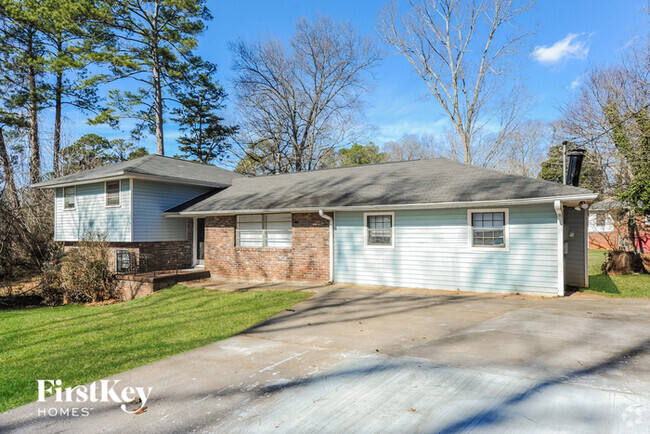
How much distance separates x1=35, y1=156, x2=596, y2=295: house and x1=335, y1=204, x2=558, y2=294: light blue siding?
3cm

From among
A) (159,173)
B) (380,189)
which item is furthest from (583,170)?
(159,173)

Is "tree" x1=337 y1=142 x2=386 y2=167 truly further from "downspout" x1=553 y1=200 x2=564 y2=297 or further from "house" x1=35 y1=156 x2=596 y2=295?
"downspout" x1=553 y1=200 x2=564 y2=297

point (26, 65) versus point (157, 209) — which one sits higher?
point (26, 65)

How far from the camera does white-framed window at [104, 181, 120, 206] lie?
1418 cm

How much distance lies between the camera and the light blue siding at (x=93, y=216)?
542 inches

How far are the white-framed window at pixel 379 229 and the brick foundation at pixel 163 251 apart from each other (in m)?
8.17

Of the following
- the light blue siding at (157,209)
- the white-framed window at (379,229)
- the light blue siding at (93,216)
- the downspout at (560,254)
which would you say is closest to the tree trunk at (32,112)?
the light blue siding at (93,216)

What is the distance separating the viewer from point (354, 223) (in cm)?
1126

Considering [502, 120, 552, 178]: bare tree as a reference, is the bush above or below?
below

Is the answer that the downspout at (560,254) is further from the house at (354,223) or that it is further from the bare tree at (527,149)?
the bare tree at (527,149)

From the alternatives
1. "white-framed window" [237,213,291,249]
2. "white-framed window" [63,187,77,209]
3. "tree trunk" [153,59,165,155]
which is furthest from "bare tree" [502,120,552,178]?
"white-framed window" [63,187,77,209]

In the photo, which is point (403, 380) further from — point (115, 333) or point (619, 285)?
point (619, 285)

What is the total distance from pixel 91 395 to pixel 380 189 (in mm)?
9355

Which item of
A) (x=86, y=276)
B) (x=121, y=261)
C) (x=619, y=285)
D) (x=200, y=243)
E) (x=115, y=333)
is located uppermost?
(x=200, y=243)
